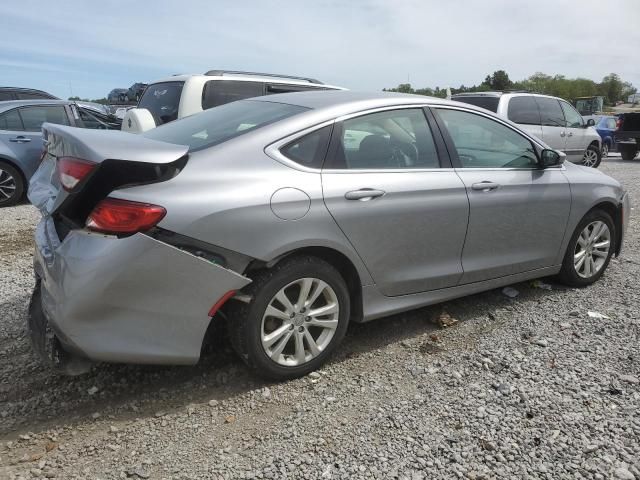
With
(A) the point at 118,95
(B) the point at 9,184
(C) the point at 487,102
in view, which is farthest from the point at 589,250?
(A) the point at 118,95

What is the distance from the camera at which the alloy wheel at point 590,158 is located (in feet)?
43.0

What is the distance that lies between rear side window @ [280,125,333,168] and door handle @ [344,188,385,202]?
0.77ft

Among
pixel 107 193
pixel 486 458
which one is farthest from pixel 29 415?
pixel 486 458

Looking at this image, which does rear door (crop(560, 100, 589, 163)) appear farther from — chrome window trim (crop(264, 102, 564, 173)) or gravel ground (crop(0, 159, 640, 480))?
gravel ground (crop(0, 159, 640, 480))

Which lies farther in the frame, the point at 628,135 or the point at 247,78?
the point at 628,135

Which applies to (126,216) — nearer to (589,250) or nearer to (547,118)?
(589,250)

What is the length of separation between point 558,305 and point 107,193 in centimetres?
338

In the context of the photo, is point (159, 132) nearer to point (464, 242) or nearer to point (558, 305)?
point (464, 242)

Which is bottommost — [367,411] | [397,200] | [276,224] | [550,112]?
[367,411]

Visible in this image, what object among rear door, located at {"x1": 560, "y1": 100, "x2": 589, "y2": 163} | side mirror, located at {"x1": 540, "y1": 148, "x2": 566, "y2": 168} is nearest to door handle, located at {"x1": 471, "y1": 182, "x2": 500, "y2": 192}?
side mirror, located at {"x1": 540, "y1": 148, "x2": 566, "y2": 168}

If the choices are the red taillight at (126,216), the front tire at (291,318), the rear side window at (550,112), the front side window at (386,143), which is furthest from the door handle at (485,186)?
the rear side window at (550,112)

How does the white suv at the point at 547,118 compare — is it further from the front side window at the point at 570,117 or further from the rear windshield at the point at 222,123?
the rear windshield at the point at 222,123

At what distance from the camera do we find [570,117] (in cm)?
1170

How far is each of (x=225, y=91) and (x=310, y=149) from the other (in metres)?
4.52
